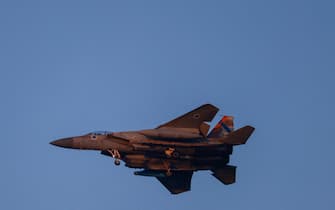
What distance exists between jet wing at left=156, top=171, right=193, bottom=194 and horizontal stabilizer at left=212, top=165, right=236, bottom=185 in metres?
2.46

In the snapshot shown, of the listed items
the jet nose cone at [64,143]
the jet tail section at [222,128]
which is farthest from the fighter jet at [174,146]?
the jet tail section at [222,128]

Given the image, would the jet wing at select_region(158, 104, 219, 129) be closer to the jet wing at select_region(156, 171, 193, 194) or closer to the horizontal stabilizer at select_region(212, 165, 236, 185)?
the horizontal stabilizer at select_region(212, 165, 236, 185)

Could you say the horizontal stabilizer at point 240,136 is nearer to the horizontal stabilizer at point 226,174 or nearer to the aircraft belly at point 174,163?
the aircraft belly at point 174,163

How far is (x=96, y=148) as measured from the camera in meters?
62.7

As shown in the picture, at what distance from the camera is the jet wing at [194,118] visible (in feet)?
210

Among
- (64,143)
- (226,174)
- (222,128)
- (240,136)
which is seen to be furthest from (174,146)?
(64,143)

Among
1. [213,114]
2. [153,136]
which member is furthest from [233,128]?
[153,136]

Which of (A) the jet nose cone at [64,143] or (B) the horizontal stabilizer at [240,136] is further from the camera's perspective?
(A) the jet nose cone at [64,143]

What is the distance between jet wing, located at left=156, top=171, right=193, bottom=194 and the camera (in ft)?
218

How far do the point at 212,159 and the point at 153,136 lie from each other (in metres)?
4.13

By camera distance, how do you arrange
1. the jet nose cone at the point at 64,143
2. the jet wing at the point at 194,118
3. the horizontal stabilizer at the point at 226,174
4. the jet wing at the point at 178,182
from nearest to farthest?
the jet nose cone at the point at 64,143, the jet wing at the point at 194,118, the horizontal stabilizer at the point at 226,174, the jet wing at the point at 178,182

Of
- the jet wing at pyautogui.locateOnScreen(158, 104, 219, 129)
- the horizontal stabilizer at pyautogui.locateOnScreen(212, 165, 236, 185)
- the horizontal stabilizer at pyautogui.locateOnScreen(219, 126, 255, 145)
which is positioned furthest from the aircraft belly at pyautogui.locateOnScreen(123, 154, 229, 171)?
the jet wing at pyautogui.locateOnScreen(158, 104, 219, 129)

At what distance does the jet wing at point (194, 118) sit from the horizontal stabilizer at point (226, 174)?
327 centimetres

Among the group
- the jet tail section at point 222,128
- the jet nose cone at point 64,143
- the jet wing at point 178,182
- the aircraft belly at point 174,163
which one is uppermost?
the jet tail section at point 222,128
